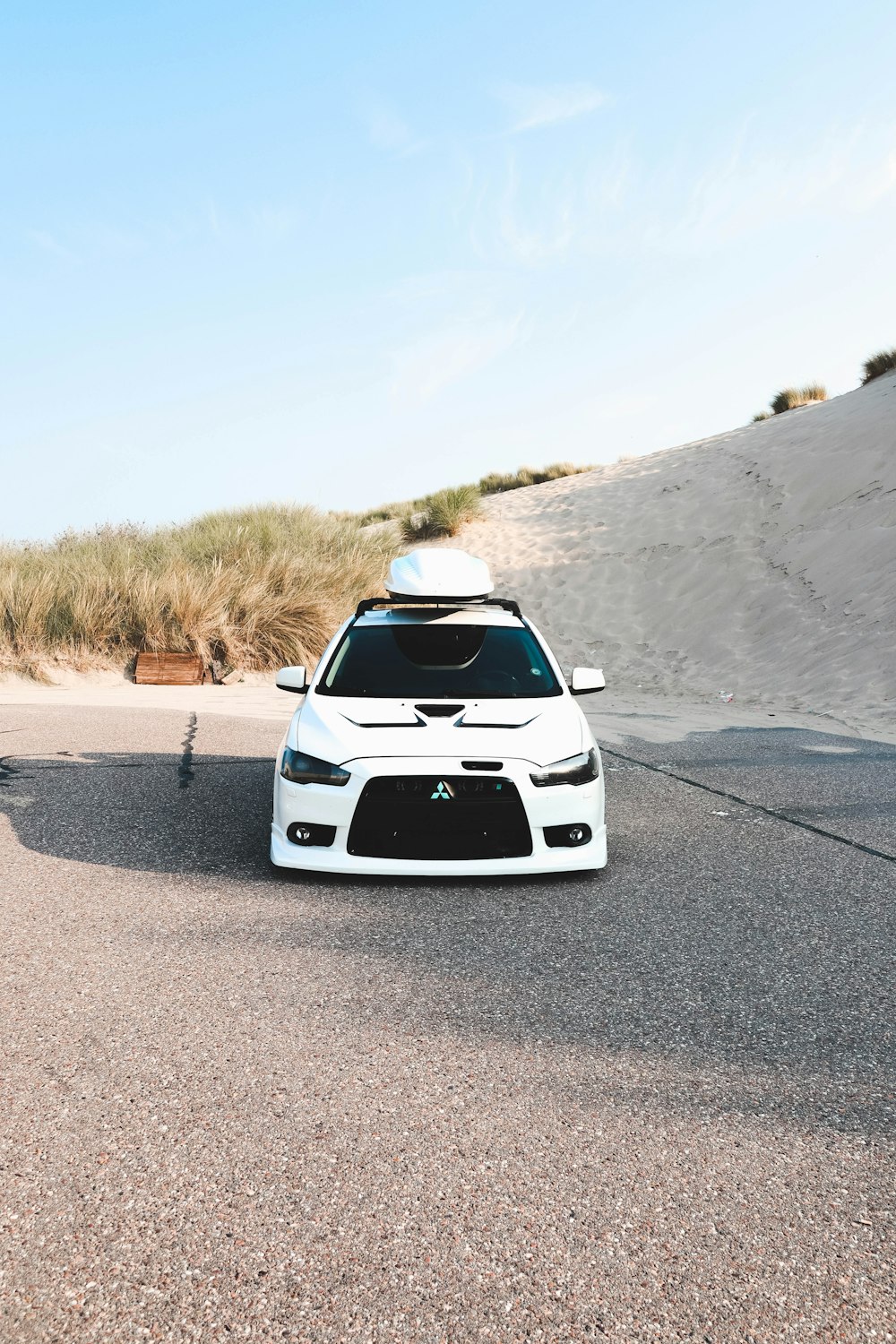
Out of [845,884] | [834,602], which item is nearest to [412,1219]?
[845,884]

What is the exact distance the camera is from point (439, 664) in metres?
6.78

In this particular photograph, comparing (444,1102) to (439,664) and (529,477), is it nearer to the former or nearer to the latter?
(439,664)

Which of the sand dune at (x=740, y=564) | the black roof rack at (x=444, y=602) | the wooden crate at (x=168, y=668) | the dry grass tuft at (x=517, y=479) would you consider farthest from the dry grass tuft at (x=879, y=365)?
the black roof rack at (x=444, y=602)

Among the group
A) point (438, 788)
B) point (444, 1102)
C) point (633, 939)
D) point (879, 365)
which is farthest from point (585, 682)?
point (879, 365)

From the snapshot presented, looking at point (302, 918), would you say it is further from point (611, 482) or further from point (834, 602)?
point (611, 482)

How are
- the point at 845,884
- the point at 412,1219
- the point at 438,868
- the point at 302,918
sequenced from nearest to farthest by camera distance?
the point at 412,1219 < the point at 302,918 < the point at 438,868 < the point at 845,884

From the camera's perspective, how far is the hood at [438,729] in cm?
539

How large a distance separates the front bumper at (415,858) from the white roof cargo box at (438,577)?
1.78 m

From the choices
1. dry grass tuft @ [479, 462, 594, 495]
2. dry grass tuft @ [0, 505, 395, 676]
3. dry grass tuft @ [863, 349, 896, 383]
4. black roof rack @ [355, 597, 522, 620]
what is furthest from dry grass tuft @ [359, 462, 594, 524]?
black roof rack @ [355, 597, 522, 620]

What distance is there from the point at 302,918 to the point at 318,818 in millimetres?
572

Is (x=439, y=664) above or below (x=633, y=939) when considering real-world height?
above

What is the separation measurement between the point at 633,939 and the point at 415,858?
1.19 m

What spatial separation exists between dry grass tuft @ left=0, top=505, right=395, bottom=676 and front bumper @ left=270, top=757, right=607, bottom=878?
12.7 metres

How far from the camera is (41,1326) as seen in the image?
2.24 metres
